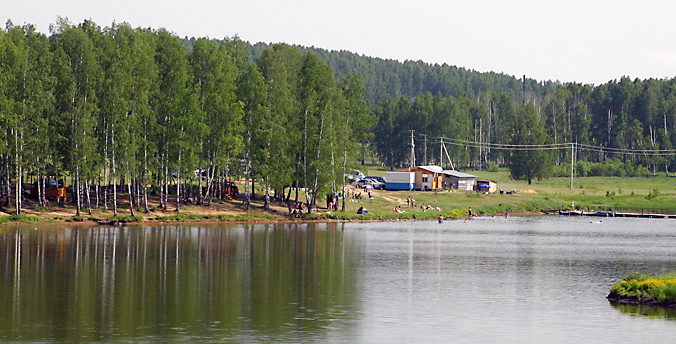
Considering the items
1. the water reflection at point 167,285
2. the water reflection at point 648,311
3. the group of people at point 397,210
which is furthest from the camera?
the group of people at point 397,210

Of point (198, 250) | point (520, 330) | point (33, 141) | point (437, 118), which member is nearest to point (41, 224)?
point (33, 141)

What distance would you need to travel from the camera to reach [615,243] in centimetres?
7844

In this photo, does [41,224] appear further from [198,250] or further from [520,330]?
[520,330]

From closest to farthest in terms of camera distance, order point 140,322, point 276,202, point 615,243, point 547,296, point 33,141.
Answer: point 140,322 → point 547,296 → point 33,141 → point 615,243 → point 276,202

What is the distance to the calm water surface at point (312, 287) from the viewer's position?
3095cm

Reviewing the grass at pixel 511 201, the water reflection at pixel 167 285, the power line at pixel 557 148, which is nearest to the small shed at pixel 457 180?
the grass at pixel 511 201

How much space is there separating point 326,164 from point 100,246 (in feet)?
123

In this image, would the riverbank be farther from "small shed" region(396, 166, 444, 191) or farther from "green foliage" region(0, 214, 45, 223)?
"small shed" region(396, 166, 444, 191)

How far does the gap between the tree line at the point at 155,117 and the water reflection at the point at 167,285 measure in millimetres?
9774

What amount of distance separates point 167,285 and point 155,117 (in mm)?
43080

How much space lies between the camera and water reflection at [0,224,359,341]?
30688mm

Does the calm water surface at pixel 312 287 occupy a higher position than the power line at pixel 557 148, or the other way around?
the power line at pixel 557 148

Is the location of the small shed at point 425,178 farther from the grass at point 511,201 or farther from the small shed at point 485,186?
the small shed at point 485,186

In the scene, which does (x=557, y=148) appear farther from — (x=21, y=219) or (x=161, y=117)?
(x=21, y=219)
